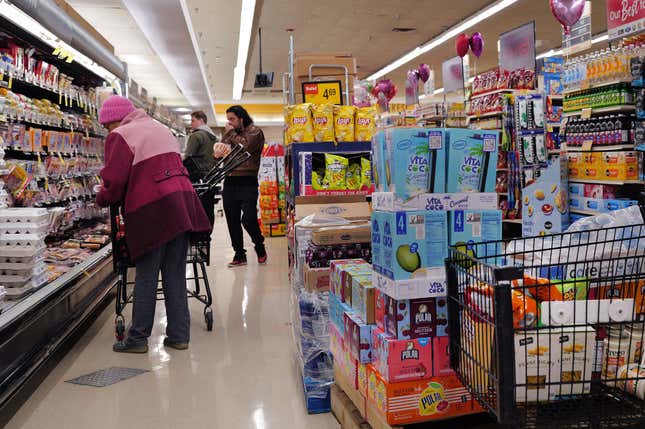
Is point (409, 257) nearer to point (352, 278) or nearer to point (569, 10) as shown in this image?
point (352, 278)

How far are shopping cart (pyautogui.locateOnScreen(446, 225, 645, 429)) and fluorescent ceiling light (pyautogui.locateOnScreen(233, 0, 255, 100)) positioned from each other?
8361mm

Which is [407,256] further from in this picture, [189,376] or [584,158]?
[584,158]

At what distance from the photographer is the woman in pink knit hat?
349 cm

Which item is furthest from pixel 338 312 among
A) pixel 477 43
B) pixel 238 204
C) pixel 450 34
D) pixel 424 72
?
pixel 450 34

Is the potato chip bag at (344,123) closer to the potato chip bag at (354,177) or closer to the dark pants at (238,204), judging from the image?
the potato chip bag at (354,177)

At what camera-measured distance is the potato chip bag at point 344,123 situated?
11.4 feet

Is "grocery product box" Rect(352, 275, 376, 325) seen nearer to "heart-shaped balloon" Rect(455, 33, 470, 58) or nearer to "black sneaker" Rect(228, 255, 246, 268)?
"black sneaker" Rect(228, 255, 246, 268)

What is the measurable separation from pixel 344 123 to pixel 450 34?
1066 centimetres

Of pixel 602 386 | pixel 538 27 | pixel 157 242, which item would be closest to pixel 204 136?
pixel 157 242

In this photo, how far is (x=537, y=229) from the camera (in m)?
6.16

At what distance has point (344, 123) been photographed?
3488 mm

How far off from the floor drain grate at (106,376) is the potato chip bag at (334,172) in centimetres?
154

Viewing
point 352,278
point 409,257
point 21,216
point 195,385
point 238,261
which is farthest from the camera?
point 238,261

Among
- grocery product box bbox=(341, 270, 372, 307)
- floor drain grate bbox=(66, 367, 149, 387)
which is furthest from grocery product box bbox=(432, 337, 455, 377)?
floor drain grate bbox=(66, 367, 149, 387)
